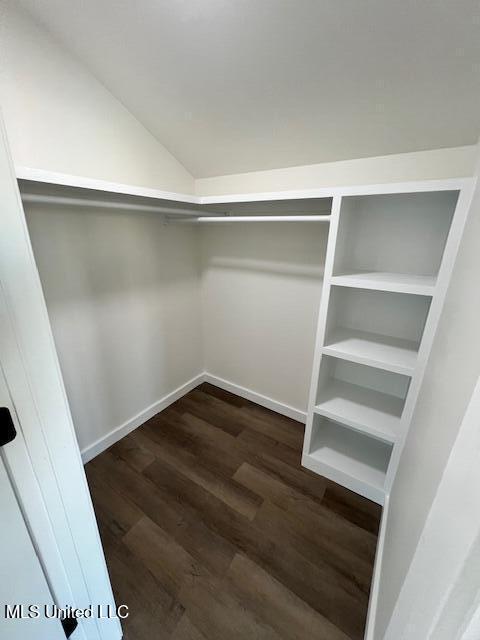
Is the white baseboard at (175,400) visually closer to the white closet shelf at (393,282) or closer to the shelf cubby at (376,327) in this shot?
the shelf cubby at (376,327)

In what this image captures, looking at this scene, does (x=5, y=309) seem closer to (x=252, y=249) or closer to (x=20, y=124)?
(x=20, y=124)

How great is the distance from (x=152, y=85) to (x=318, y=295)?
145 cm

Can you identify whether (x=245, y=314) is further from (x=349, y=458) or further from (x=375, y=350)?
(x=349, y=458)

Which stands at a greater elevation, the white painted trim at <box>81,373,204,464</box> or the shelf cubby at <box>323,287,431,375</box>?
the shelf cubby at <box>323,287,431,375</box>

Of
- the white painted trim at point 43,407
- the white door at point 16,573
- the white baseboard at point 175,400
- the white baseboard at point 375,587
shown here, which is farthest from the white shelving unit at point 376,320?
the white door at point 16,573

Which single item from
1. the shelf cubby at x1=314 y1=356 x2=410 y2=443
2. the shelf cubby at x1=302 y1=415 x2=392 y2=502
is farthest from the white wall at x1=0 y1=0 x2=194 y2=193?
the shelf cubby at x1=302 y1=415 x2=392 y2=502

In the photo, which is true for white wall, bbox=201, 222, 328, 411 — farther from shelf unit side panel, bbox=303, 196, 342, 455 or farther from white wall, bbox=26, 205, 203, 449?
shelf unit side panel, bbox=303, 196, 342, 455

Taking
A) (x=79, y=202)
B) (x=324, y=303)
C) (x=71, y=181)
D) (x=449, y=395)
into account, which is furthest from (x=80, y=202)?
(x=449, y=395)

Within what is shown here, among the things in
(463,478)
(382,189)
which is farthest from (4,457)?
(382,189)

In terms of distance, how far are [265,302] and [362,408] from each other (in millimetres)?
959

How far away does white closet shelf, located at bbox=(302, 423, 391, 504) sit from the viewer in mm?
1472

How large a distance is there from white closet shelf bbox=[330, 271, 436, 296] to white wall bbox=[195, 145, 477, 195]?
0.46 meters

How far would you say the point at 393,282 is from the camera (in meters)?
1.15

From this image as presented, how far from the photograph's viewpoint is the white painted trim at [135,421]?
171cm
